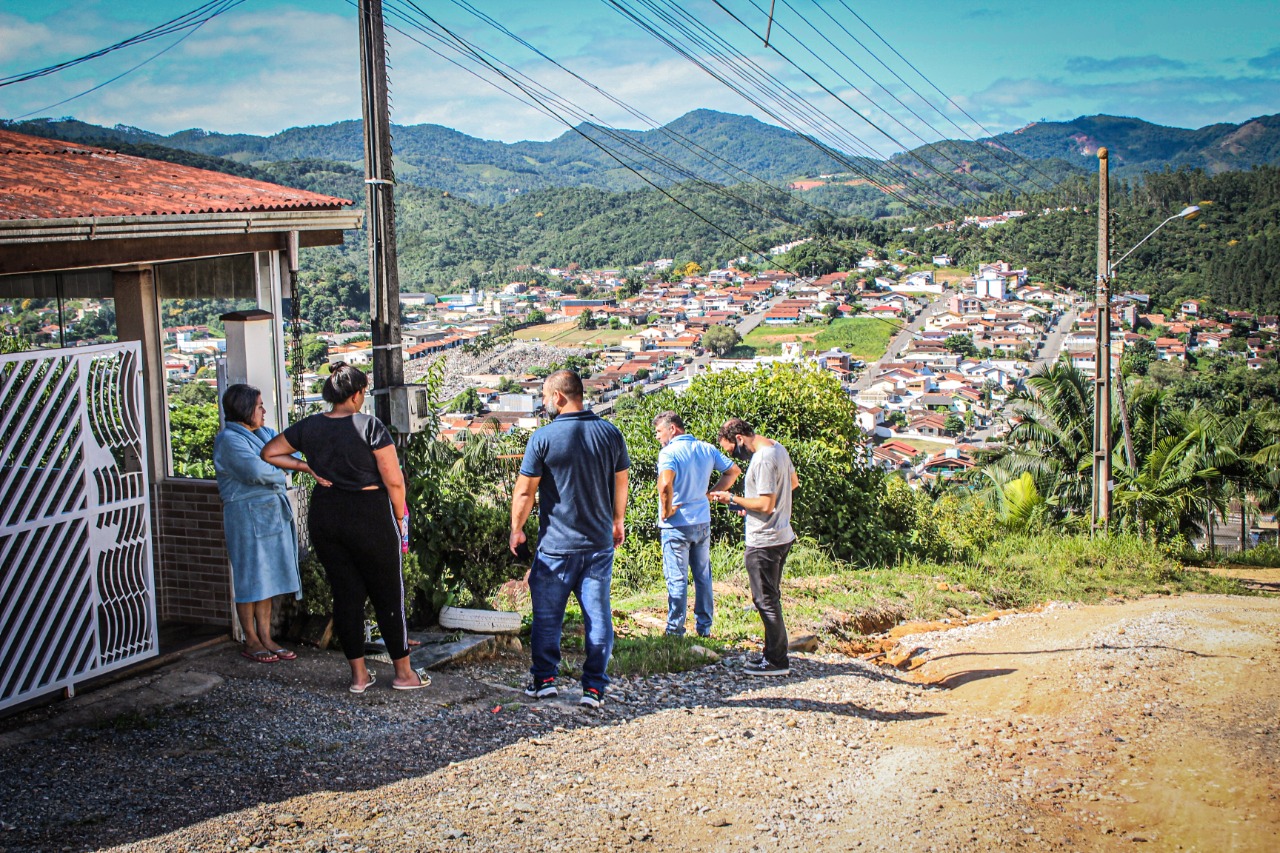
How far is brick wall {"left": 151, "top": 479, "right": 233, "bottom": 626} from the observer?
6.09 metres

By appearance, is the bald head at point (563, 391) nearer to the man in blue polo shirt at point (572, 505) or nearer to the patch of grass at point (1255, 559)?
the man in blue polo shirt at point (572, 505)

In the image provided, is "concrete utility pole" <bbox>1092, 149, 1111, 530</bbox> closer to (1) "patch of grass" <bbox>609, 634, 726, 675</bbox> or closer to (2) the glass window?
(1) "patch of grass" <bbox>609, 634, 726, 675</bbox>

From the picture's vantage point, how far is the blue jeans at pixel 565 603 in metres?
5.45

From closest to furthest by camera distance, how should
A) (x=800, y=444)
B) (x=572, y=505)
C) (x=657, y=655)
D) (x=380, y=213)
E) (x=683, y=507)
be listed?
(x=572, y=505), (x=657, y=655), (x=380, y=213), (x=683, y=507), (x=800, y=444)

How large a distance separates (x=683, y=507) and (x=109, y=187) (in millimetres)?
4157

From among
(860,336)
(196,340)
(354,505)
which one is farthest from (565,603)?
(860,336)

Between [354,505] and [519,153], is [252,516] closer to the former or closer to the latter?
[354,505]

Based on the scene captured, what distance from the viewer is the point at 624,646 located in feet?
23.3

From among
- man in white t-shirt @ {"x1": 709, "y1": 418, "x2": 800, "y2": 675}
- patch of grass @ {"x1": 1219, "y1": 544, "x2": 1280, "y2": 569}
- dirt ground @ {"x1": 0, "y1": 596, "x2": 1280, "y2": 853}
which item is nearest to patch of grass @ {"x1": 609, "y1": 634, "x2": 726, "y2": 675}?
dirt ground @ {"x1": 0, "y1": 596, "x2": 1280, "y2": 853}

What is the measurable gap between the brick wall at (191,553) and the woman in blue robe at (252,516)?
33 cm

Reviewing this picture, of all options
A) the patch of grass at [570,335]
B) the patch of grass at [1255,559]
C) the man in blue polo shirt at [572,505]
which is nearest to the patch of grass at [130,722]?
Answer: the man in blue polo shirt at [572,505]

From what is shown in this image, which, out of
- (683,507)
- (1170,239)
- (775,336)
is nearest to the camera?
(683,507)

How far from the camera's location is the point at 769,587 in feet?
21.8

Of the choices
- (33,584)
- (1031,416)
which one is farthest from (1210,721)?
(1031,416)
